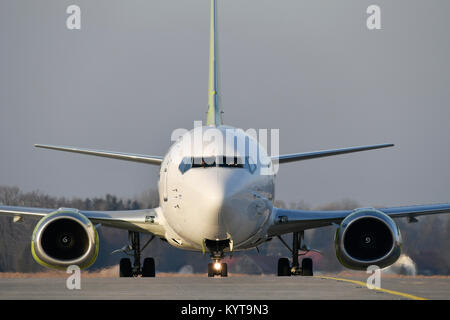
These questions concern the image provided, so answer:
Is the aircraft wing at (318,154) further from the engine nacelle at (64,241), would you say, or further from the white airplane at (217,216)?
the engine nacelle at (64,241)

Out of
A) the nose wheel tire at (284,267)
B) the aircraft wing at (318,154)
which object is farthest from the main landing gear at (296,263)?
the aircraft wing at (318,154)

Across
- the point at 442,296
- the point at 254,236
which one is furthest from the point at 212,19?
the point at 442,296

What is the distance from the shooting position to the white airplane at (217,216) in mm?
17812

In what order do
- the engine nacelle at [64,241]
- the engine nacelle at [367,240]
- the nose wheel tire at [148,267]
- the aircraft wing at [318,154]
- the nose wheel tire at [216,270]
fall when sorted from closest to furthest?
the engine nacelle at [367,240] < the engine nacelle at [64,241] < the nose wheel tire at [216,270] < the aircraft wing at [318,154] < the nose wheel tire at [148,267]

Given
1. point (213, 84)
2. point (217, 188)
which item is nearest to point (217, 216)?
point (217, 188)

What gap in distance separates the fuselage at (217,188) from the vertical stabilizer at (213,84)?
3.25m

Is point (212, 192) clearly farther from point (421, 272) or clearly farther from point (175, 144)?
point (421, 272)

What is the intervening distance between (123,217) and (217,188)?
249 inches

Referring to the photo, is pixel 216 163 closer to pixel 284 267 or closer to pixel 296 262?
pixel 296 262

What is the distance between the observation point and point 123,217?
22969 mm

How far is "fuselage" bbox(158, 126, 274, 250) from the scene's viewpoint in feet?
57.3

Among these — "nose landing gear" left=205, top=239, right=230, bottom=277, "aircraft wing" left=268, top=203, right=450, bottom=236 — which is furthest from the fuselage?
"aircraft wing" left=268, top=203, right=450, bottom=236

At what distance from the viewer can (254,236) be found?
2009 centimetres

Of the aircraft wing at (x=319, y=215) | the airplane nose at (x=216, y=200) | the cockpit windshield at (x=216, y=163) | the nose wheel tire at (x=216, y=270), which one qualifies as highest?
the cockpit windshield at (x=216, y=163)
